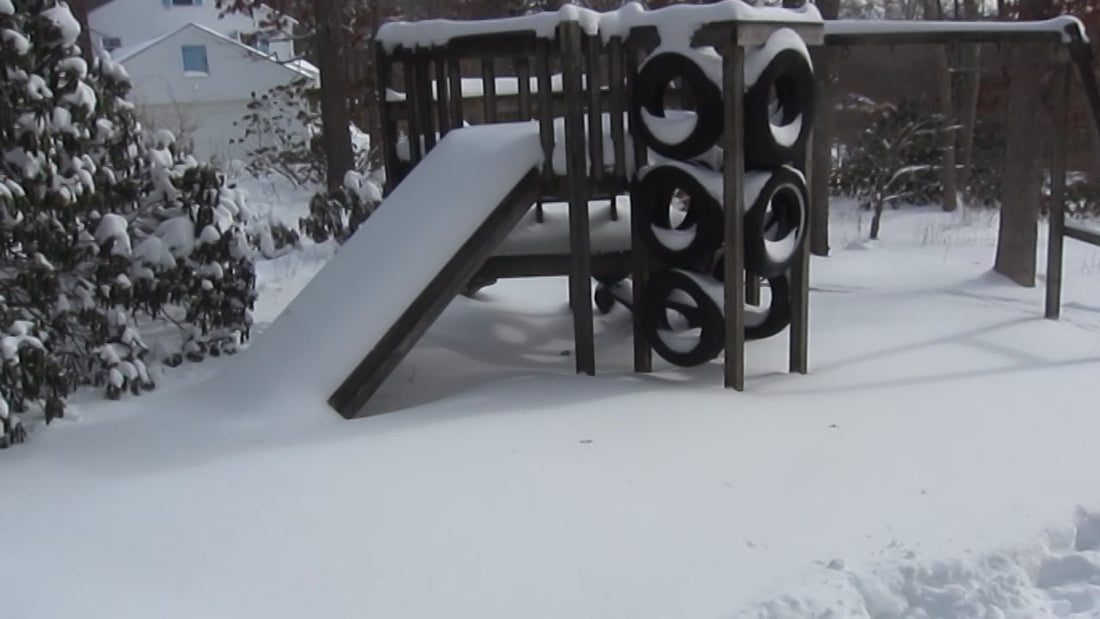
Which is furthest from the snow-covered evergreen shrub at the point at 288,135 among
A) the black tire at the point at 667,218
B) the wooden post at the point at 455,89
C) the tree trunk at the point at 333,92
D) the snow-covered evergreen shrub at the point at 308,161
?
the black tire at the point at 667,218

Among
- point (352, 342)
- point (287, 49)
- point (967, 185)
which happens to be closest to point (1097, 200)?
point (967, 185)

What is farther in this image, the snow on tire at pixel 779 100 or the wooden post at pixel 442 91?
the wooden post at pixel 442 91

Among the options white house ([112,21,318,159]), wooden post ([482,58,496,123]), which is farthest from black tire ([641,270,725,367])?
white house ([112,21,318,159])

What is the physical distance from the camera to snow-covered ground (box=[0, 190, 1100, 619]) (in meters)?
2.98

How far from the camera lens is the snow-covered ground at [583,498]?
298cm

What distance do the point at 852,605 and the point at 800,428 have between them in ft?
4.79

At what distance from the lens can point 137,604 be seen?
286 cm

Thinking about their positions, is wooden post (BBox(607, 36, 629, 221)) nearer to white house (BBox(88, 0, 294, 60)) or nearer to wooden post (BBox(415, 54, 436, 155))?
wooden post (BBox(415, 54, 436, 155))

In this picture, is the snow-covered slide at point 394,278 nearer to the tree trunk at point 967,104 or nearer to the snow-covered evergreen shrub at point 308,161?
the snow-covered evergreen shrub at point 308,161

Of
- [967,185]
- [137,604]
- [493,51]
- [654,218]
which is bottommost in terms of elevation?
[967,185]

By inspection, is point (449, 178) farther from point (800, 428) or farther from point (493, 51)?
point (800, 428)

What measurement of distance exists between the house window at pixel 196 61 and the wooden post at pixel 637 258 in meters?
26.5

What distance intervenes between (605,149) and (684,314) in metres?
1.03

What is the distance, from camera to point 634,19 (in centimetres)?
505
